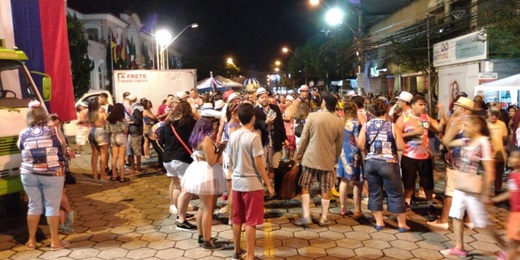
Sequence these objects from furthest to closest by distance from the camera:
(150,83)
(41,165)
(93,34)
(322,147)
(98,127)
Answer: (93,34), (150,83), (98,127), (322,147), (41,165)

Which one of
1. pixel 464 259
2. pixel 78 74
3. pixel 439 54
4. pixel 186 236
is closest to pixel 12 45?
pixel 186 236

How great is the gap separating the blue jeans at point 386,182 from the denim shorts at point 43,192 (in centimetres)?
389

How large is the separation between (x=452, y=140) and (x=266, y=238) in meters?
2.63

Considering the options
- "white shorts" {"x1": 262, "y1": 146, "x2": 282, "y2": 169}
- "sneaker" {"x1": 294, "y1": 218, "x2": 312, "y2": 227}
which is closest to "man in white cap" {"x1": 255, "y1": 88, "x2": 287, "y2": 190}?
"white shorts" {"x1": 262, "y1": 146, "x2": 282, "y2": 169}

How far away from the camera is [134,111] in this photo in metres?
10.3

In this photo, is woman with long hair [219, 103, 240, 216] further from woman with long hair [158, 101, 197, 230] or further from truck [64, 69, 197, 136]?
truck [64, 69, 197, 136]

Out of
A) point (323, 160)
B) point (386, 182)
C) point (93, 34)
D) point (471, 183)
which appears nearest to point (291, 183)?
point (323, 160)

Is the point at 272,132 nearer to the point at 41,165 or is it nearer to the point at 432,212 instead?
the point at 432,212

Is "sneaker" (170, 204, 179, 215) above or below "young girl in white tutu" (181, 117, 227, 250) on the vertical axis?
below

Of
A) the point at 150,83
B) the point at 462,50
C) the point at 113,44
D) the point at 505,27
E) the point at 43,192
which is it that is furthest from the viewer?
the point at 113,44

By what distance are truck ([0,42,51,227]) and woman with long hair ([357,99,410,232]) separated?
4.77m

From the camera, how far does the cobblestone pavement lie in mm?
5348

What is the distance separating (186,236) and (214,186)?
120 centimetres

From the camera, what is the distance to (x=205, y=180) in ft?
17.0
